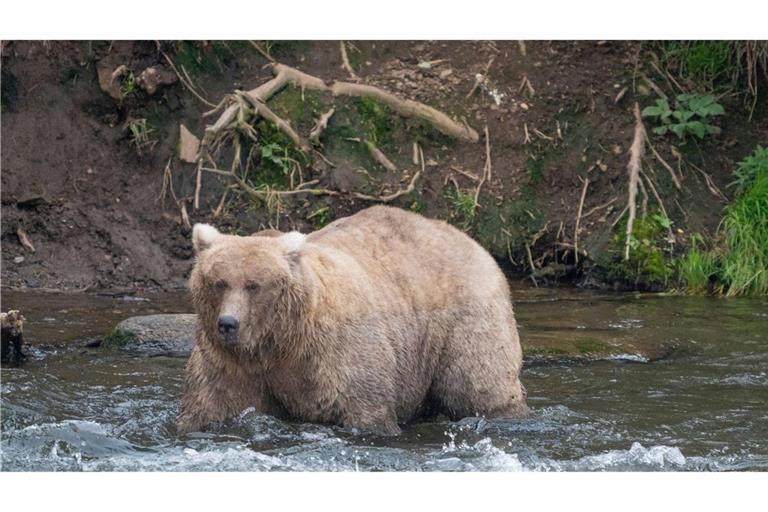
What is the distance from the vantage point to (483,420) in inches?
323

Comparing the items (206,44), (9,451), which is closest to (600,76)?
(206,44)

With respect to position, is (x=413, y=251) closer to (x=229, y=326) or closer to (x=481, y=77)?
(x=229, y=326)

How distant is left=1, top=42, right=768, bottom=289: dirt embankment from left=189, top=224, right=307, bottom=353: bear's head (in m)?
5.93

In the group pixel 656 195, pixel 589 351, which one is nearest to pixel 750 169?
pixel 656 195

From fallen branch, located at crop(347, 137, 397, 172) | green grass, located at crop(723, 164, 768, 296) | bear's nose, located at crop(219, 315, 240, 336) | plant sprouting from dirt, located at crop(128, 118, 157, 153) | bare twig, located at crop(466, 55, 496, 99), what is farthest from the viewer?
bare twig, located at crop(466, 55, 496, 99)

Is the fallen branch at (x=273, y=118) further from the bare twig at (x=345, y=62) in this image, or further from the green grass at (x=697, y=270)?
the green grass at (x=697, y=270)

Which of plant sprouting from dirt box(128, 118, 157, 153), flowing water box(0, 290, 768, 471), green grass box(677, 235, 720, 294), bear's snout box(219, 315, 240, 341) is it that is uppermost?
plant sprouting from dirt box(128, 118, 157, 153)

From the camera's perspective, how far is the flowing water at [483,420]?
23.8 feet

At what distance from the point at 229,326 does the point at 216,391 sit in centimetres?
71

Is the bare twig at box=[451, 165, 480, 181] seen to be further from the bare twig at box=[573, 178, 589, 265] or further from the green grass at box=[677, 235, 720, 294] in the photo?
the green grass at box=[677, 235, 720, 294]

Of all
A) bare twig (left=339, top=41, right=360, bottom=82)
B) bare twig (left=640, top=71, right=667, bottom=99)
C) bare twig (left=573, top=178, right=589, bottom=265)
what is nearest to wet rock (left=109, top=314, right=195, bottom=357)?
bare twig (left=573, top=178, right=589, bottom=265)

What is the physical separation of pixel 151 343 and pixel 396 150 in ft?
15.0

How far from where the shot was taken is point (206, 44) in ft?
46.8

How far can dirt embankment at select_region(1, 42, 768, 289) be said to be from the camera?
13.4 meters
